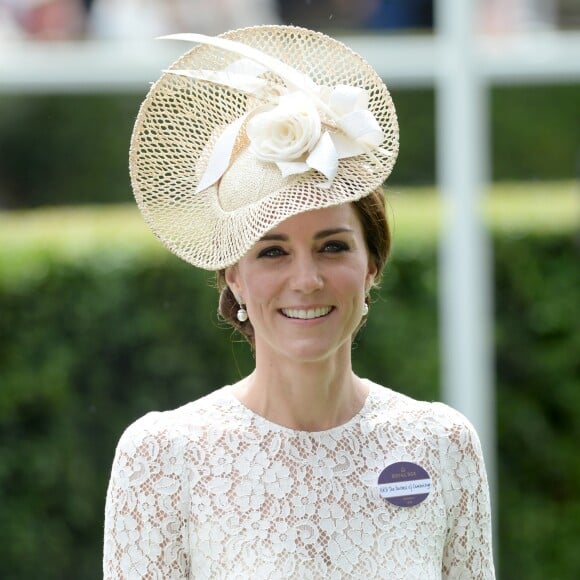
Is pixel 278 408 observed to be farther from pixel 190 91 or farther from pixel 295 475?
pixel 190 91

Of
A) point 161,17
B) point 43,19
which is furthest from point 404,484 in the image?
point 43,19

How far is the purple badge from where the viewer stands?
8.58 ft

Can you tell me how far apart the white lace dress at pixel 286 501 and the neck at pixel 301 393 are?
0.02 metres

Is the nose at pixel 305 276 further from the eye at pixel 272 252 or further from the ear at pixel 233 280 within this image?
the ear at pixel 233 280

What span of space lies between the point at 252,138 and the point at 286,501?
26.3 inches

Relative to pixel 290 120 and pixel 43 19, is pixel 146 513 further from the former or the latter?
pixel 43 19

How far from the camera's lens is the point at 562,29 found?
9.76 m

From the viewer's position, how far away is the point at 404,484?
2.63 m

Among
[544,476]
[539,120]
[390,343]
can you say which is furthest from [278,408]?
[539,120]

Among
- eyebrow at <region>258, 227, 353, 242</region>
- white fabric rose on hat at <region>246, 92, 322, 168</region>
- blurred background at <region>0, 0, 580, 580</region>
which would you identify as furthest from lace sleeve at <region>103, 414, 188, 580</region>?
blurred background at <region>0, 0, 580, 580</region>

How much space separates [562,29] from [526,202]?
130 inches

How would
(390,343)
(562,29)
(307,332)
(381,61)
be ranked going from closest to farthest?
(307,332) → (390,343) → (381,61) → (562,29)

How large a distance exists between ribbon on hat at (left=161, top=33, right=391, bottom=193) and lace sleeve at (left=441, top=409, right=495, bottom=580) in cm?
59

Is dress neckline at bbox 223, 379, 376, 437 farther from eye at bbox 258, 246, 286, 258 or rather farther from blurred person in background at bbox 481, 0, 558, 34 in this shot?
blurred person in background at bbox 481, 0, 558, 34
